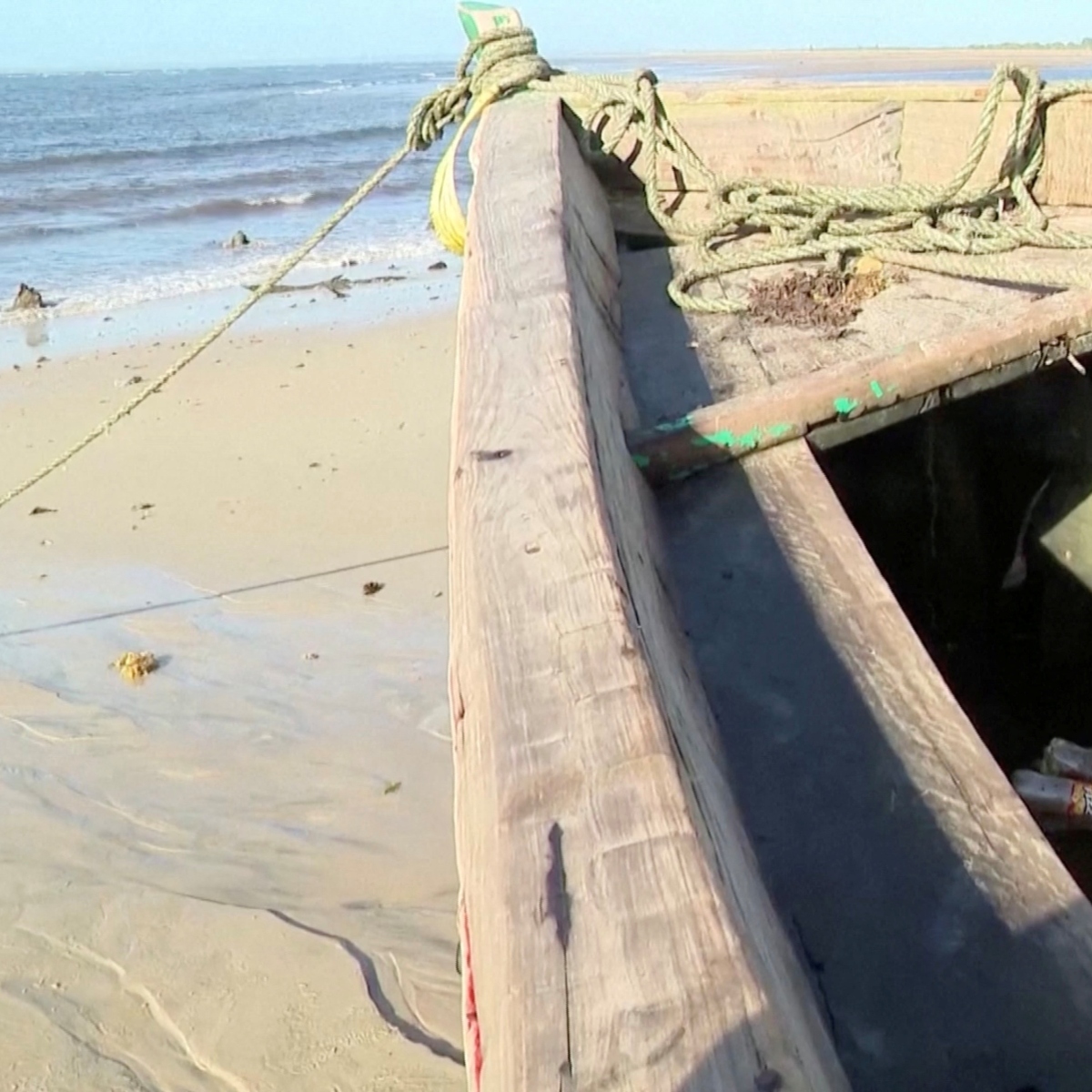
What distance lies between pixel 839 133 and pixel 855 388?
135cm

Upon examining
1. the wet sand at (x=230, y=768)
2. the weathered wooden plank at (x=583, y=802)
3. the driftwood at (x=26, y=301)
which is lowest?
the weathered wooden plank at (x=583, y=802)

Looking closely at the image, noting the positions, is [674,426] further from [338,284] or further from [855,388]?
[338,284]

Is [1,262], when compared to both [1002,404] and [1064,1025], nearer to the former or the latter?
[1002,404]

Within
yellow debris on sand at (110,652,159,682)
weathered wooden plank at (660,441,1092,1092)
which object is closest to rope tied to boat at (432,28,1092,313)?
weathered wooden plank at (660,441,1092,1092)

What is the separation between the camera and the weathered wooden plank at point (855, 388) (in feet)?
5.51

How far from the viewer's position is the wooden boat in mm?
754

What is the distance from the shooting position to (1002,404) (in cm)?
250

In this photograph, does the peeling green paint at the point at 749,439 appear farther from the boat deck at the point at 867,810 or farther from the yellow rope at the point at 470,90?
the yellow rope at the point at 470,90

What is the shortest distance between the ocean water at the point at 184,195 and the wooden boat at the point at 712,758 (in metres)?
9.69

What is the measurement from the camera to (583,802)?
34.4 inches

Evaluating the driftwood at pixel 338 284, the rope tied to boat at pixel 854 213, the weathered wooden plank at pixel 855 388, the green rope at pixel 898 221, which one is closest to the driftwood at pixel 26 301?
the driftwood at pixel 338 284

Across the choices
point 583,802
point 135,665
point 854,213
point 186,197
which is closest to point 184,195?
point 186,197

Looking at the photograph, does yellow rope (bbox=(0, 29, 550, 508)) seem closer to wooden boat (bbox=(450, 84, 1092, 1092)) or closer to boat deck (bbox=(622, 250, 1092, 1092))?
wooden boat (bbox=(450, 84, 1092, 1092))

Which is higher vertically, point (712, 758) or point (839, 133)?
point (839, 133)
